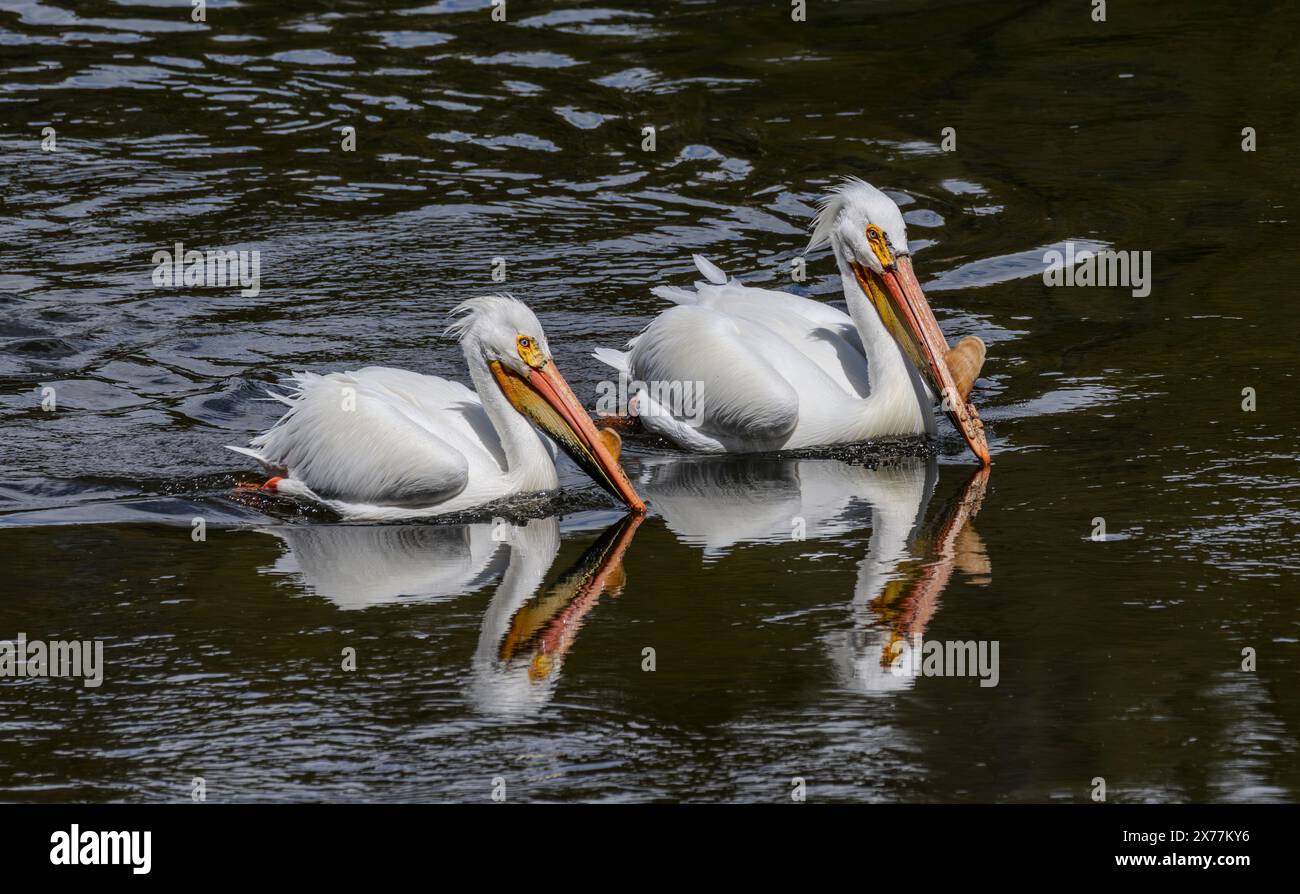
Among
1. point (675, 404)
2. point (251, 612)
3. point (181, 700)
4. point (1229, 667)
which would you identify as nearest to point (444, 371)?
point (675, 404)

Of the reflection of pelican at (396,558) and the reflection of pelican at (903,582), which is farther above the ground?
the reflection of pelican at (903,582)

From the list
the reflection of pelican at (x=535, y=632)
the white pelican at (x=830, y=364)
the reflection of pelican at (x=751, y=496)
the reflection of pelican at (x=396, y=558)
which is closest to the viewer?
the reflection of pelican at (x=535, y=632)

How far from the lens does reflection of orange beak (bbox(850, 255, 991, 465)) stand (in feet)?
21.9

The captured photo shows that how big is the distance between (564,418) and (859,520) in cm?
102

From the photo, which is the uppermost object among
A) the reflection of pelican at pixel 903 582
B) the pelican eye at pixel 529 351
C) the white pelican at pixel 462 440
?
the pelican eye at pixel 529 351

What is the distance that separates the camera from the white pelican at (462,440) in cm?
602

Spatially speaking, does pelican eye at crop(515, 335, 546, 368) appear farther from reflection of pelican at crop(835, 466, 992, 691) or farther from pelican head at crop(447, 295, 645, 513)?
reflection of pelican at crop(835, 466, 992, 691)

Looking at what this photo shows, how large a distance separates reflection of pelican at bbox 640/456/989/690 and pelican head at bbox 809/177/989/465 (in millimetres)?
422

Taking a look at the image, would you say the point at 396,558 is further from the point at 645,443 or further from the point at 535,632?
the point at 645,443

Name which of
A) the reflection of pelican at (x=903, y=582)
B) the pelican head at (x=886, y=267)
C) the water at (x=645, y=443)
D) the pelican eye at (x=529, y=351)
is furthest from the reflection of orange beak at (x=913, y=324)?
the pelican eye at (x=529, y=351)

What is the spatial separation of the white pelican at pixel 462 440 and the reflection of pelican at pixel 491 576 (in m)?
0.11

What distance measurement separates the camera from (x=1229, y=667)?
4.46 metres

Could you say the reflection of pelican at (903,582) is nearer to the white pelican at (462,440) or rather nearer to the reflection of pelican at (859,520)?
the reflection of pelican at (859,520)
